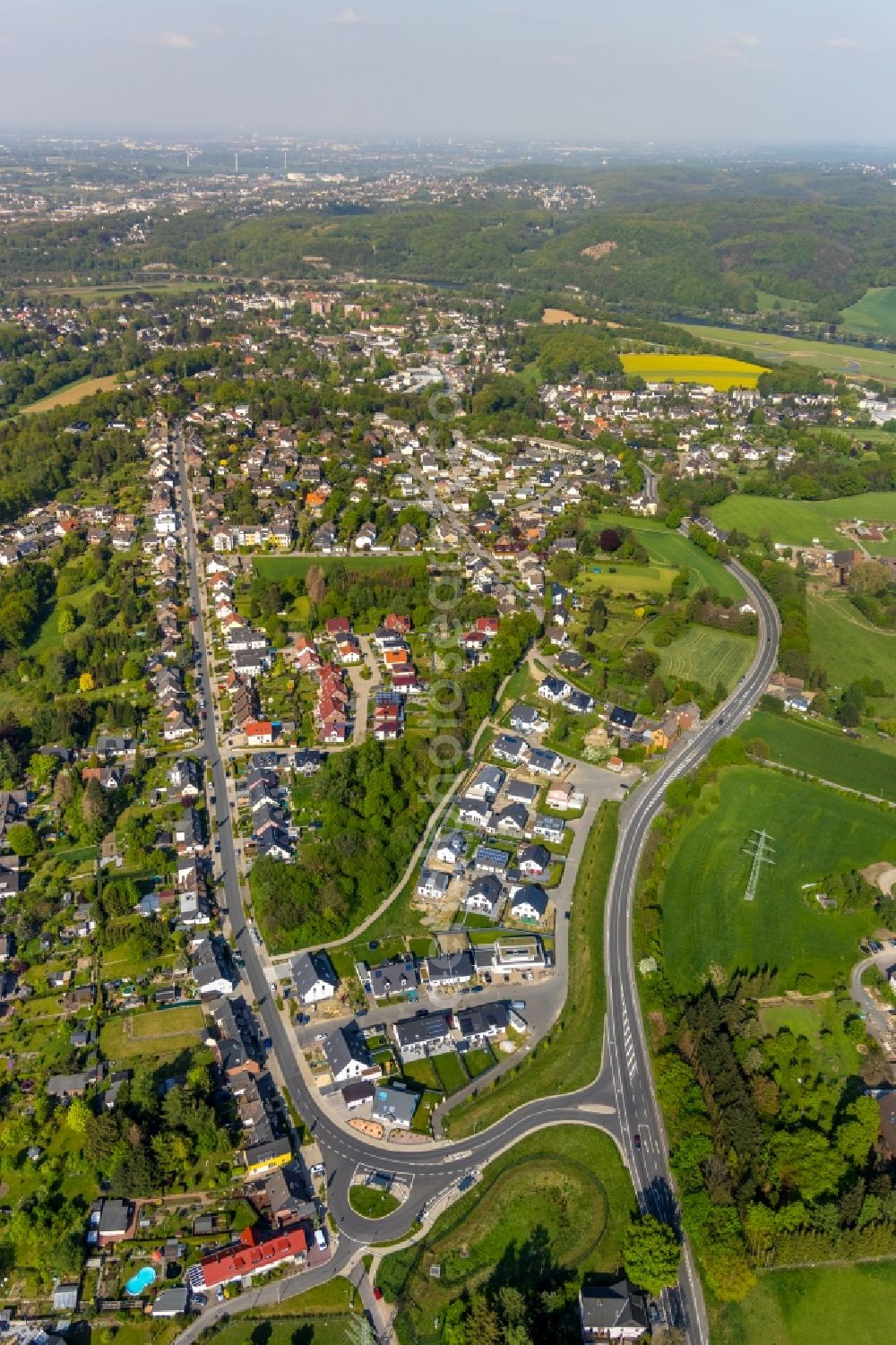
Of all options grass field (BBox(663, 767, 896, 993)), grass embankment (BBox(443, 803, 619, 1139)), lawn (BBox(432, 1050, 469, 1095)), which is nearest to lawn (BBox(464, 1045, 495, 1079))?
lawn (BBox(432, 1050, 469, 1095))

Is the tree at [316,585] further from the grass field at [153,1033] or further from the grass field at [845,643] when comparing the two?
the grass field at [845,643]

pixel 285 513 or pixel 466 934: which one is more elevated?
pixel 285 513

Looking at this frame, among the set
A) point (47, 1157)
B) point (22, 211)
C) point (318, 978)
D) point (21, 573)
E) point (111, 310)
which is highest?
point (22, 211)

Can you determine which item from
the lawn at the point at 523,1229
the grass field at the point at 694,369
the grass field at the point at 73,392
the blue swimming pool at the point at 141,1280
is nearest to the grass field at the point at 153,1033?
the blue swimming pool at the point at 141,1280

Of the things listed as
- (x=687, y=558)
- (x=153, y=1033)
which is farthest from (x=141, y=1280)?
(x=687, y=558)

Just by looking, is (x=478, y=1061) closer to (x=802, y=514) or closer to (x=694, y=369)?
(x=802, y=514)

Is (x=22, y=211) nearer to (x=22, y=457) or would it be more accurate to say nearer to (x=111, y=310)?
(x=111, y=310)

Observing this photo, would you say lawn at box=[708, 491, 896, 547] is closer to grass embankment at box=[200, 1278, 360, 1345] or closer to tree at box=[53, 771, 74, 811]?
tree at box=[53, 771, 74, 811]

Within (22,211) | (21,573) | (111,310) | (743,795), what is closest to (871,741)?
(743,795)
